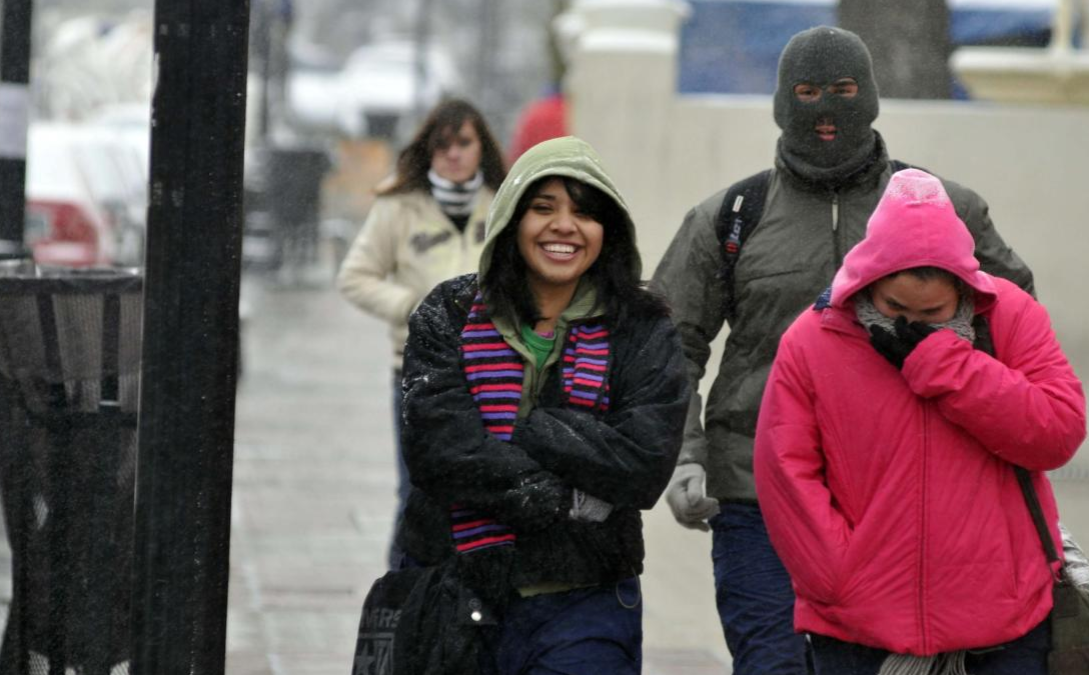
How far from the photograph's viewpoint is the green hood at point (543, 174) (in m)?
4.09

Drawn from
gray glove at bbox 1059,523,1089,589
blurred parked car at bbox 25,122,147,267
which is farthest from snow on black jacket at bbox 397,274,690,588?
blurred parked car at bbox 25,122,147,267

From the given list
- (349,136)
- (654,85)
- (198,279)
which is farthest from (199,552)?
(349,136)

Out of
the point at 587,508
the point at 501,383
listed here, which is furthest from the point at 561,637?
the point at 501,383

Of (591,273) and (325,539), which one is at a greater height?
(591,273)

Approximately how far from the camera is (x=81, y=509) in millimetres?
5059

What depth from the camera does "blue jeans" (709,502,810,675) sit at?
468cm

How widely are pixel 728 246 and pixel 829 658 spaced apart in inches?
50.8

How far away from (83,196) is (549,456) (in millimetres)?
12749

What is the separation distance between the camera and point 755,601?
4.73 metres

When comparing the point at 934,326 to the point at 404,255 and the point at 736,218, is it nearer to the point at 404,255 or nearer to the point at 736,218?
the point at 736,218

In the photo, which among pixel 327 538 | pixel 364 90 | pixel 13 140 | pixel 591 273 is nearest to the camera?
pixel 591 273

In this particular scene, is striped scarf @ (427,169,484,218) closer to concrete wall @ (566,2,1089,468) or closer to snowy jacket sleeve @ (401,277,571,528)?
concrete wall @ (566,2,1089,468)

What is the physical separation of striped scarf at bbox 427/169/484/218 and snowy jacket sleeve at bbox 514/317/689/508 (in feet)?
11.6

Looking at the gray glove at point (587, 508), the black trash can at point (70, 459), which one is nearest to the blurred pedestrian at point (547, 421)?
the gray glove at point (587, 508)
